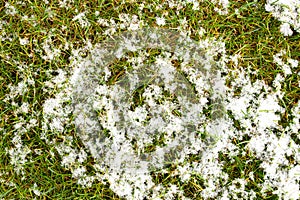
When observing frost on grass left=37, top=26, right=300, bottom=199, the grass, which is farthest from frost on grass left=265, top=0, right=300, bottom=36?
frost on grass left=37, top=26, right=300, bottom=199

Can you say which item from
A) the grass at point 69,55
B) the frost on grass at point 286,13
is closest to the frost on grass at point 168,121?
the grass at point 69,55

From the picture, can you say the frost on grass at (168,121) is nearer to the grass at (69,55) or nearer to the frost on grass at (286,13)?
the grass at (69,55)

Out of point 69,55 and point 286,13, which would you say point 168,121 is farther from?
point 286,13

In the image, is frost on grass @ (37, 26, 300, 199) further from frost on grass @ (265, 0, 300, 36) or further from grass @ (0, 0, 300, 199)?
frost on grass @ (265, 0, 300, 36)

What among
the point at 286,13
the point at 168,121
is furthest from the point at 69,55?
the point at 286,13

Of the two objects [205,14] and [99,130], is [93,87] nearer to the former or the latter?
[99,130]

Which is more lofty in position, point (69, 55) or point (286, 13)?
point (286, 13)

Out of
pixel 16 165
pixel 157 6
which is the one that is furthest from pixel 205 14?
pixel 16 165
